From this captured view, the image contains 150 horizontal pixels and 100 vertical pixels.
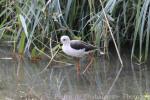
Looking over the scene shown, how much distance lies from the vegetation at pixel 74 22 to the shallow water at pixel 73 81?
0.75 ft

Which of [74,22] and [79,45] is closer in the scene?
[79,45]

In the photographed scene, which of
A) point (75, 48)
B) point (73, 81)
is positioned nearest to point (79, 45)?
point (75, 48)

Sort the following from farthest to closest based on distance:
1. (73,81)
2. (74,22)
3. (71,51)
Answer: (74,22) → (71,51) → (73,81)

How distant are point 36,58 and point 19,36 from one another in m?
0.44

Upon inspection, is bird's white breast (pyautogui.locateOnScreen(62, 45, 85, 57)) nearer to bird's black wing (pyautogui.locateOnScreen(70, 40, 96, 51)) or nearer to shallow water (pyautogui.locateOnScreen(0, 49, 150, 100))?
bird's black wing (pyautogui.locateOnScreen(70, 40, 96, 51))

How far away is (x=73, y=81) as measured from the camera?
541 cm

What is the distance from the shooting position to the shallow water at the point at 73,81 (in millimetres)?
4875

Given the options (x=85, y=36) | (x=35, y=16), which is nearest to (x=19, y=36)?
(x=35, y=16)

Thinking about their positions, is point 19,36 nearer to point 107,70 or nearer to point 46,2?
point 46,2

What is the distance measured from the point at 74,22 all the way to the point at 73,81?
1525 millimetres

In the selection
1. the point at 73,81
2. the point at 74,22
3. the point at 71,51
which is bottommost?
the point at 73,81

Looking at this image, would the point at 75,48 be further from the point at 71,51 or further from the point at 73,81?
the point at 73,81

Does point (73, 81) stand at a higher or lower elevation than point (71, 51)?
lower

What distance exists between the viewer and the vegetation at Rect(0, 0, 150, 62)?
6.10 m
